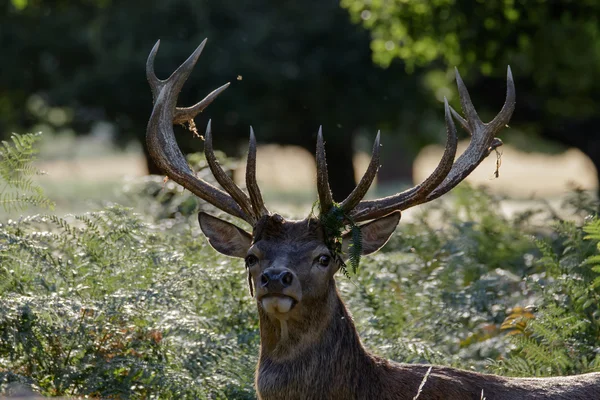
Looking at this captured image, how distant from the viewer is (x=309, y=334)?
19.0 feet

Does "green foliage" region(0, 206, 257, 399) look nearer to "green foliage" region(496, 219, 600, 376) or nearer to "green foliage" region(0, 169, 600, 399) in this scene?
"green foliage" region(0, 169, 600, 399)

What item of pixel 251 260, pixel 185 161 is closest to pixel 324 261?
pixel 251 260

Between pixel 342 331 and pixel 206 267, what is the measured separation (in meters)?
2.12

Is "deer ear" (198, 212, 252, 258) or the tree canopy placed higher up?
the tree canopy

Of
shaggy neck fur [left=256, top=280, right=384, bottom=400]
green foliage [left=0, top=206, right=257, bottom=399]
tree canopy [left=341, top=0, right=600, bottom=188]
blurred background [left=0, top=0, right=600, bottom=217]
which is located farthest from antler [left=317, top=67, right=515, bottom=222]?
blurred background [left=0, top=0, right=600, bottom=217]

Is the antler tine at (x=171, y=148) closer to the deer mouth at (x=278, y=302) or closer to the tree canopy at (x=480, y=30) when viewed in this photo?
the deer mouth at (x=278, y=302)

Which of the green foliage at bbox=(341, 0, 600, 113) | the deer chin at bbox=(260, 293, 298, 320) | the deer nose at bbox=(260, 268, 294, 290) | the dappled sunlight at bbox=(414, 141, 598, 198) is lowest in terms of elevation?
the deer chin at bbox=(260, 293, 298, 320)

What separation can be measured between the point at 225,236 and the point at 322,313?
85 cm

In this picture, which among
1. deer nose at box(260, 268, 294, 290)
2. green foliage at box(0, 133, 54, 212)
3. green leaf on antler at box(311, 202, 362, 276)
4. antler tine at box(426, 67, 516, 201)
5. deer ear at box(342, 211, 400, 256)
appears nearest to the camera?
deer nose at box(260, 268, 294, 290)

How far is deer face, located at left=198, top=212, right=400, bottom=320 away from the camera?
18.3 ft

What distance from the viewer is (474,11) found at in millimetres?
13648

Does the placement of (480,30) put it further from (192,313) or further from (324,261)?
(324,261)

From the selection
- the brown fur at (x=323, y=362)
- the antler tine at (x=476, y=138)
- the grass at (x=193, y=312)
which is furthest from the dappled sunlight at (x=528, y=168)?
the brown fur at (x=323, y=362)

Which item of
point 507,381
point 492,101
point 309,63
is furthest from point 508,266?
point 309,63
